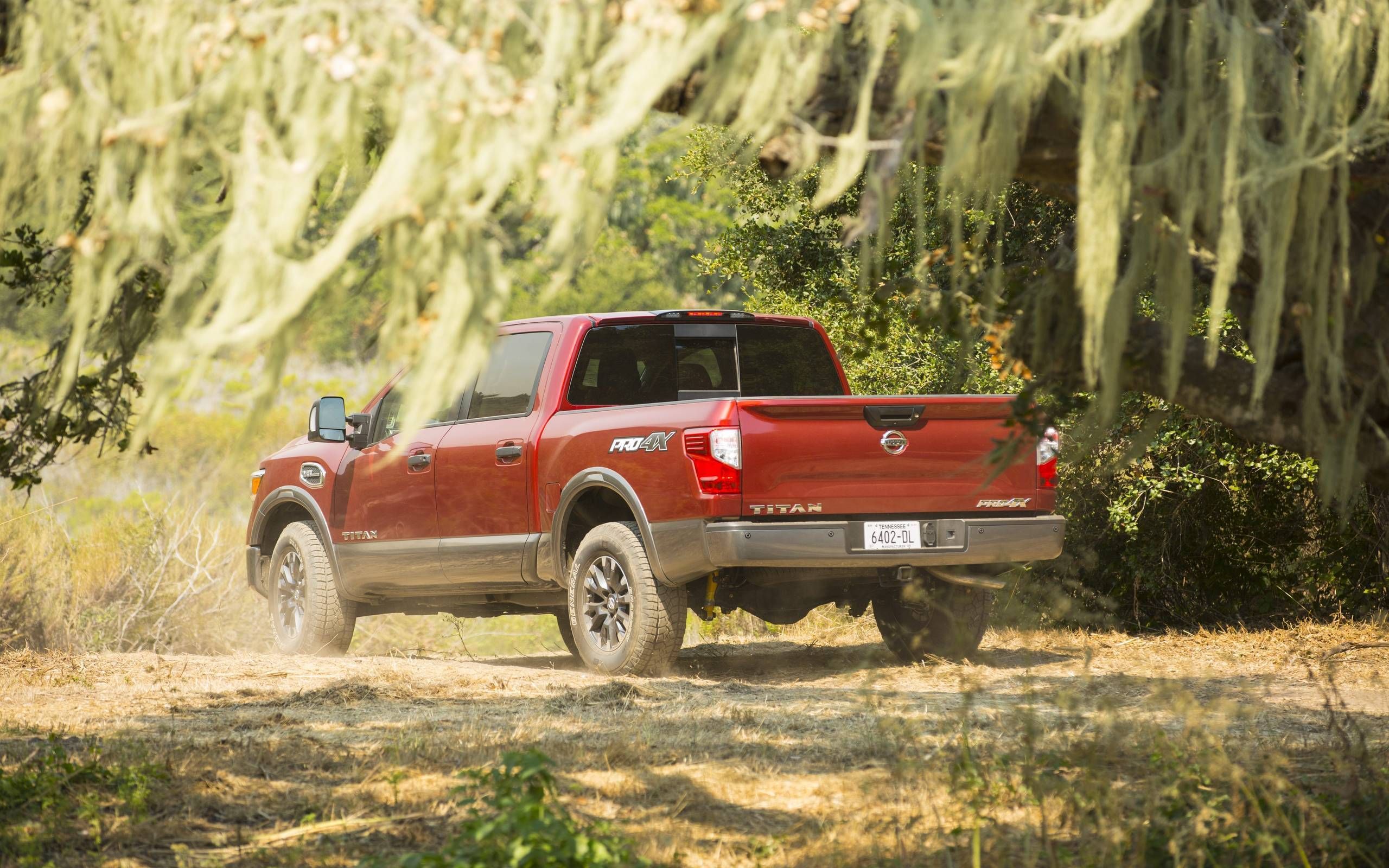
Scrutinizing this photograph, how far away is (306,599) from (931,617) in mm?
4127

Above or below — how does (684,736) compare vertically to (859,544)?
below

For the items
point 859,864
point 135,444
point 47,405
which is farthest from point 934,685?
point 135,444

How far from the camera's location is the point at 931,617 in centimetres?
931

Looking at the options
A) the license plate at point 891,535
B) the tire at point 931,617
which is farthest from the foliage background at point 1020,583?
the tire at point 931,617

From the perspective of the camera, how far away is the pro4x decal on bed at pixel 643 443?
8.03 metres

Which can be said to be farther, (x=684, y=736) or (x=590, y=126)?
(x=684, y=736)

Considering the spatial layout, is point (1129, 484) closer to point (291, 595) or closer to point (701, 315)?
point (701, 315)

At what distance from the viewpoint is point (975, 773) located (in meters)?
5.15

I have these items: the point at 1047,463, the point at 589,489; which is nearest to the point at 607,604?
the point at 589,489

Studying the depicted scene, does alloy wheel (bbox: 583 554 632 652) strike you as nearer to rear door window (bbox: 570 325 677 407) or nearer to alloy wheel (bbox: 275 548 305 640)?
rear door window (bbox: 570 325 677 407)

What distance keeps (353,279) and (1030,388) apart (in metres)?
2.29

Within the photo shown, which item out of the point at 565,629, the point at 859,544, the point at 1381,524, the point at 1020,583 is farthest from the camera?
the point at 1020,583

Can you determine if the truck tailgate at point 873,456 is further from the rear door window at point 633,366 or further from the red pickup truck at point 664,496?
the rear door window at point 633,366

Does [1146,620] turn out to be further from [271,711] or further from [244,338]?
[244,338]
